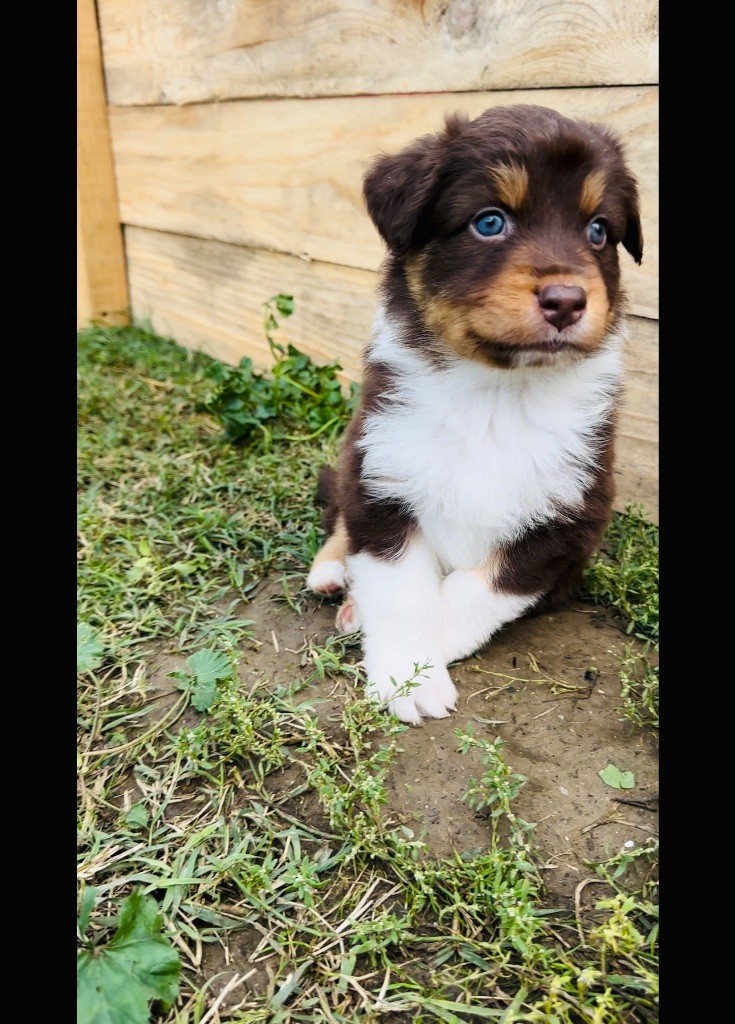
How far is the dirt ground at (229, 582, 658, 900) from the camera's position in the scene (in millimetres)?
2154

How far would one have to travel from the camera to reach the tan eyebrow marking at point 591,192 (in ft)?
7.54

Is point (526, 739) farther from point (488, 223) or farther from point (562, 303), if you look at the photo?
point (488, 223)

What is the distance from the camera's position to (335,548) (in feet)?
10.5

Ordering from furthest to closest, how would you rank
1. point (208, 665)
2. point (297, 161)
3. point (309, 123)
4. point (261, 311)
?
point (261, 311)
point (297, 161)
point (309, 123)
point (208, 665)

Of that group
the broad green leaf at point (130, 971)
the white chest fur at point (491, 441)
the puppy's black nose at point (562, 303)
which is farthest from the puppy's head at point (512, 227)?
the broad green leaf at point (130, 971)

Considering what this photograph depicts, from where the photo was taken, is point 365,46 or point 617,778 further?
point 365,46

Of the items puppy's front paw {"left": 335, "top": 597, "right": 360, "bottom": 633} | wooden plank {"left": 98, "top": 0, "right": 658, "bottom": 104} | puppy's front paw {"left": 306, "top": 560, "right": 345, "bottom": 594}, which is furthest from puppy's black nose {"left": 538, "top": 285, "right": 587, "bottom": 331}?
wooden plank {"left": 98, "top": 0, "right": 658, "bottom": 104}

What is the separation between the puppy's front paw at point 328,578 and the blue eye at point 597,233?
4.57 feet

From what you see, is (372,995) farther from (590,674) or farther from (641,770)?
(590,674)

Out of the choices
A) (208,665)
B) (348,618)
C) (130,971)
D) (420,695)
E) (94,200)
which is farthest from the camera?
(94,200)

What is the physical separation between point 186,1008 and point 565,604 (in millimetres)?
1819

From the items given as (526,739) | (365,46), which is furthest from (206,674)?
(365,46)

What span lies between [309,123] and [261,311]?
3.72ft

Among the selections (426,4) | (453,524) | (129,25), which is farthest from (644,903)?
(129,25)
